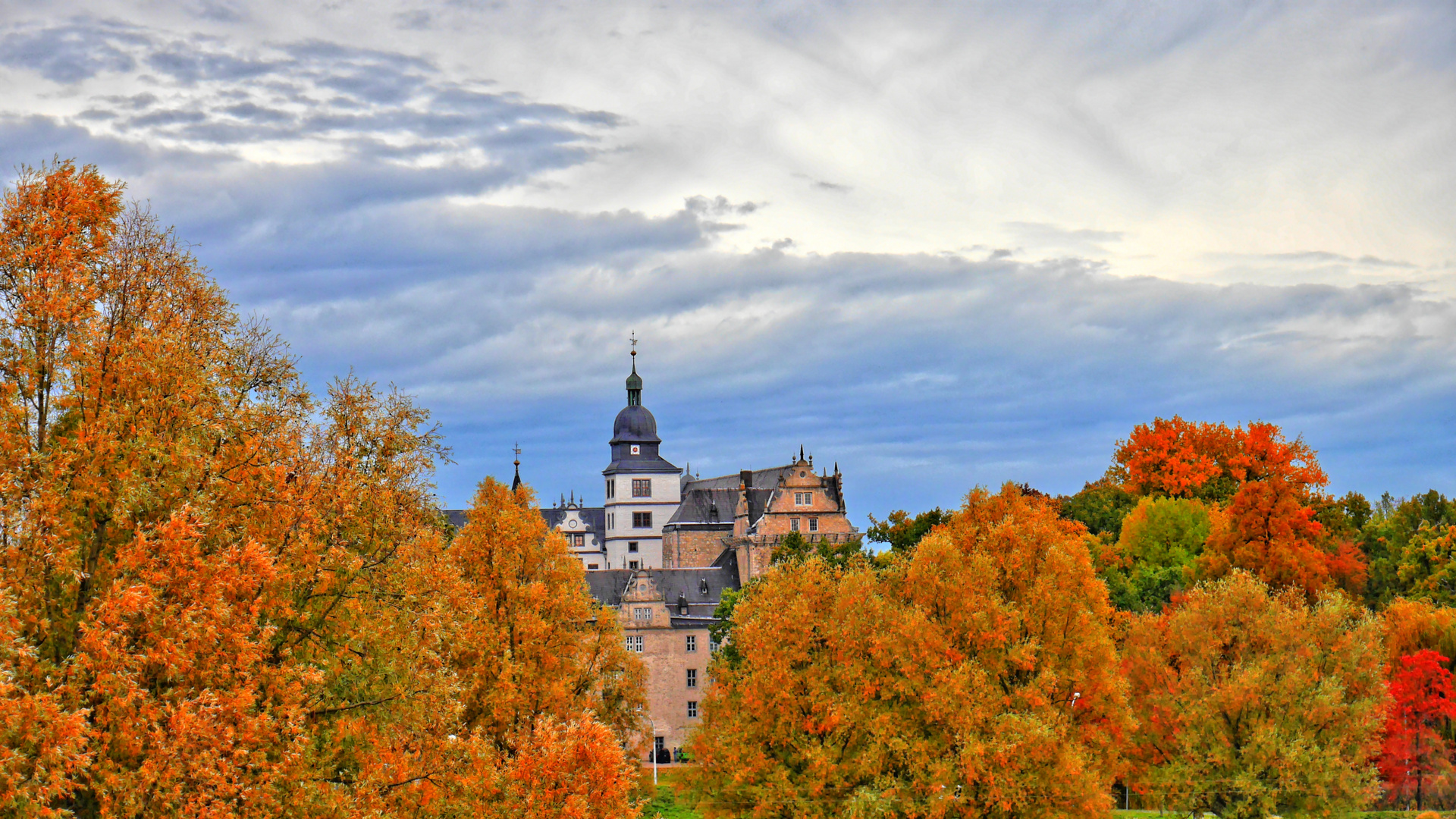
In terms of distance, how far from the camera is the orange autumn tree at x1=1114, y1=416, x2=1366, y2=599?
76.2 meters

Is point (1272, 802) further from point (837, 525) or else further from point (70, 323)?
point (837, 525)

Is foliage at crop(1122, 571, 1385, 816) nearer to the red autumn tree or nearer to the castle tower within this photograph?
→ the red autumn tree

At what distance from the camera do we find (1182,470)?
11875 cm

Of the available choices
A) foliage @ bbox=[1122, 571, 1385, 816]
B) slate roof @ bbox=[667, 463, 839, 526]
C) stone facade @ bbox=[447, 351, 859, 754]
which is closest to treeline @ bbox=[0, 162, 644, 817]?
foliage @ bbox=[1122, 571, 1385, 816]

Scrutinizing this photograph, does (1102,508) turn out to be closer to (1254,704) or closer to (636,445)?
(636,445)

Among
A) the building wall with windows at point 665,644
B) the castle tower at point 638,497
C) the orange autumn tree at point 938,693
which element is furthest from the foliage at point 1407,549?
the castle tower at point 638,497

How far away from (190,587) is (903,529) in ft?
226

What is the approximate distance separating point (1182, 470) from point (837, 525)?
35123 mm

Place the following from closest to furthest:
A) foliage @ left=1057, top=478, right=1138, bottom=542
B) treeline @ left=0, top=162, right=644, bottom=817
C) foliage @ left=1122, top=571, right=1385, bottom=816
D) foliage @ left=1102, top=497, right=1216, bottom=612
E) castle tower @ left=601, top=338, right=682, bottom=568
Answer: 1. treeline @ left=0, top=162, right=644, bottom=817
2. foliage @ left=1122, top=571, right=1385, bottom=816
3. foliage @ left=1102, top=497, right=1216, bottom=612
4. foliage @ left=1057, top=478, right=1138, bottom=542
5. castle tower @ left=601, top=338, right=682, bottom=568

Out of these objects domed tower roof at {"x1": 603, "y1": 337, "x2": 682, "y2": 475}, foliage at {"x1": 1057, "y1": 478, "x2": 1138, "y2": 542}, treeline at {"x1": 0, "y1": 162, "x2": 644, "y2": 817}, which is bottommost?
treeline at {"x1": 0, "y1": 162, "x2": 644, "y2": 817}

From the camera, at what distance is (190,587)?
20.1 metres

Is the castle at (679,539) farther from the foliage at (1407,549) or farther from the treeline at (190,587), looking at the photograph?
the treeline at (190,587)

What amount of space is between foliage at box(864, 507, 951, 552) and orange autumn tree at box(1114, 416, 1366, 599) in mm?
17192

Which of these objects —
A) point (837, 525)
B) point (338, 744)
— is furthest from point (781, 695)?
point (837, 525)
